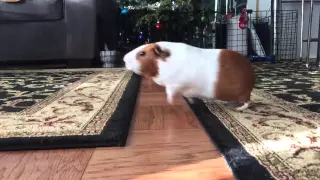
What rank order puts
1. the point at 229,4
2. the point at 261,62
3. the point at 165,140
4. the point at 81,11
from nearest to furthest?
1. the point at 165,140
2. the point at 81,11
3. the point at 261,62
4. the point at 229,4

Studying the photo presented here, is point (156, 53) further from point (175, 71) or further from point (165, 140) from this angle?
point (165, 140)

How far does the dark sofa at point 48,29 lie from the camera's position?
2281 mm

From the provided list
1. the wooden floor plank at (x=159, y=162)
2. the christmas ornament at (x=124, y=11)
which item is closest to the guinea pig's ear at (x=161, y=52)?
the wooden floor plank at (x=159, y=162)

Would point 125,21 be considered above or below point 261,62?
above

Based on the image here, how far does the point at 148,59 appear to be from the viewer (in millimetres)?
926

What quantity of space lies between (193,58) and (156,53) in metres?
0.09

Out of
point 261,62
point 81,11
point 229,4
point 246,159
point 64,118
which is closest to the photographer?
point 246,159

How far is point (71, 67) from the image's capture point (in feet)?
7.82

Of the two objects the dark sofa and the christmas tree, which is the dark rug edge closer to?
the dark sofa

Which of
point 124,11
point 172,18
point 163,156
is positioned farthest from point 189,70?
point 124,11

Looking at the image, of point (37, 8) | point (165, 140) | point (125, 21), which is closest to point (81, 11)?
point (37, 8)

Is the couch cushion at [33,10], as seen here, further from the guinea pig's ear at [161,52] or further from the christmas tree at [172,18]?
the guinea pig's ear at [161,52]

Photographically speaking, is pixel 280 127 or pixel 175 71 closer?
pixel 280 127

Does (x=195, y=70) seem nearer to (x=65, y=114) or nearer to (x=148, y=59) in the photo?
(x=148, y=59)
